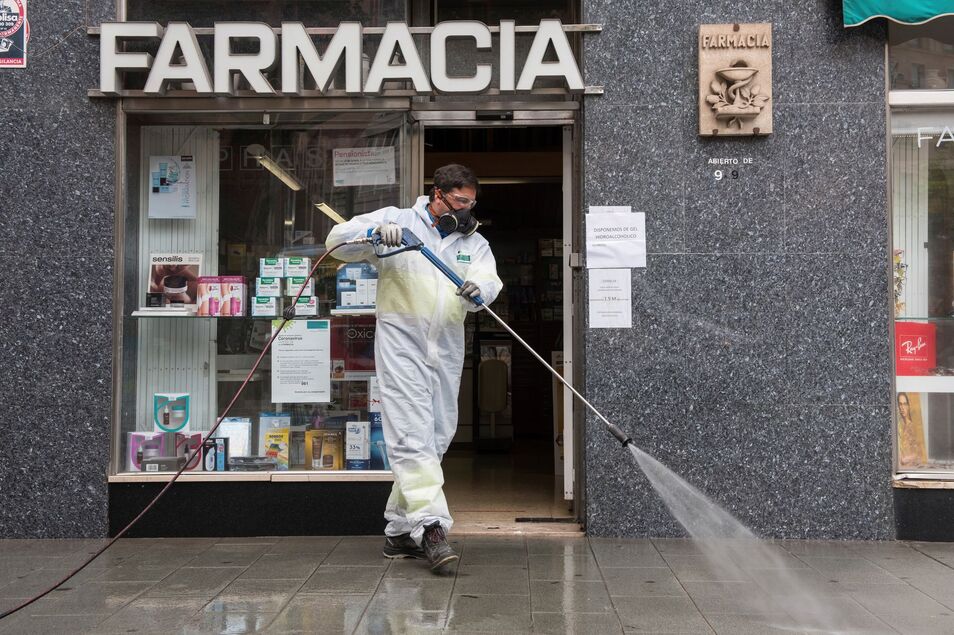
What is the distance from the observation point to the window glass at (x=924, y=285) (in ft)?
19.7

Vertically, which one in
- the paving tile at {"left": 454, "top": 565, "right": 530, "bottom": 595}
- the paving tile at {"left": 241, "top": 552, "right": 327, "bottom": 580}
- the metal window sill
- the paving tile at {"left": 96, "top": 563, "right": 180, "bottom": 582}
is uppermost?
the metal window sill

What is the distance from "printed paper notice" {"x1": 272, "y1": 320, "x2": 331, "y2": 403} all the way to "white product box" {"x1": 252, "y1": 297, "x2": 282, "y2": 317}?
99 millimetres

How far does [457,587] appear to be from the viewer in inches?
188

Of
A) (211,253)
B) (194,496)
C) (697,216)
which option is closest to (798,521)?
(697,216)

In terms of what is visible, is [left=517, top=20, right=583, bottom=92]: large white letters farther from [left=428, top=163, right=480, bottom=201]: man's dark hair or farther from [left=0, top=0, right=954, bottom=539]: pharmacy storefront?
[left=428, top=163, right=480, bottom=201]: man's dark hair

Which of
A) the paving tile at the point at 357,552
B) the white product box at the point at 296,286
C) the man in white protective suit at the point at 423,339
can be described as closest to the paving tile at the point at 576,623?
the man in white protective suit at the point at 423,339

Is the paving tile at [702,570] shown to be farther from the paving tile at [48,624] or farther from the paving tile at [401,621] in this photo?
the paving tile at [48,624]

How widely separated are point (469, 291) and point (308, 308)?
177 centimetres

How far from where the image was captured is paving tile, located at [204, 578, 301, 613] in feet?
14.5

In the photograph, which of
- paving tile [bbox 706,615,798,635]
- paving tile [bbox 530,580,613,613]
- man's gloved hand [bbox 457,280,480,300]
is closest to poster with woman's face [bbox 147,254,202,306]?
man's gloved hand [bbox 457,280,480,300]

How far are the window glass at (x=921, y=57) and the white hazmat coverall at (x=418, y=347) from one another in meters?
2.97

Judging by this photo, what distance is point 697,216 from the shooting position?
593 cm

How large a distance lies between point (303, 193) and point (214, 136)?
71cm

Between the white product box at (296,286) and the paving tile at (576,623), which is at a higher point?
the white product box at (296,286)
